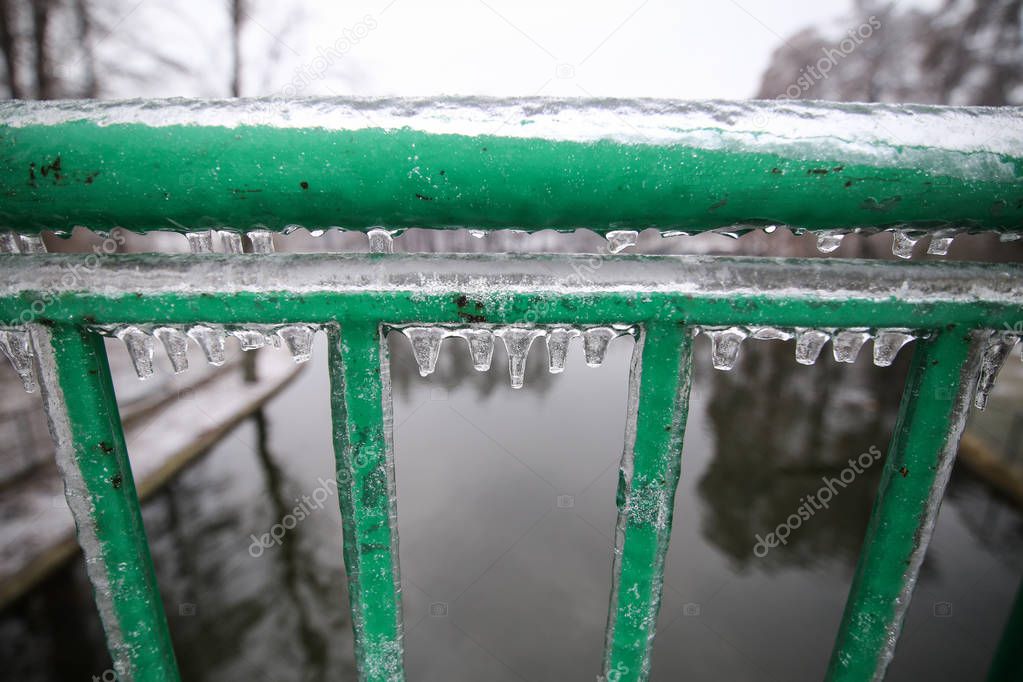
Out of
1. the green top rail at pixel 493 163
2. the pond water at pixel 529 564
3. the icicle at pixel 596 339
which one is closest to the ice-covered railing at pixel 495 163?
the green top rail at pixel 493 163

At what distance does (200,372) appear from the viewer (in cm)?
1284

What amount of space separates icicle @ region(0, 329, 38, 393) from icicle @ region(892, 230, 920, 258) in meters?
0.79

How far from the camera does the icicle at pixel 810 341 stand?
490 mm

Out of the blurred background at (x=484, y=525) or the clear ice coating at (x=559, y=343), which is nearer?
the clear ice coating at (x=559, y=343)

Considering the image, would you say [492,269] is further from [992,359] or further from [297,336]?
[992,359]

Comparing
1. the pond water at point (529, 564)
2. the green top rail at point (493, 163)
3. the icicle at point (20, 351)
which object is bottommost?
the pond water at point (529, 564)

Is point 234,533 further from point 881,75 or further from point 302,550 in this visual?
point 881,75

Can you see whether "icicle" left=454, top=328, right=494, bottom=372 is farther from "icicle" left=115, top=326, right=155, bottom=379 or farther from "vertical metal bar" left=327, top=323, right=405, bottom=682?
"icicle" left=115, top=326, right=155, bottom=379

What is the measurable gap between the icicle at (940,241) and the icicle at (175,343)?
676 mm

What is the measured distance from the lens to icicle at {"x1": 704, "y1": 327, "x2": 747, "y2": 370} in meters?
0.50

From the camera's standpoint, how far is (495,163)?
1.32 feet

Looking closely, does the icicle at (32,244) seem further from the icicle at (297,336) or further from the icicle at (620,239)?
the icicle at (620,239)

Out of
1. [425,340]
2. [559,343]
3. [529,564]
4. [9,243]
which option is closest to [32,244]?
[9,243]

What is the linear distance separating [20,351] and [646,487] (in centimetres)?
62
